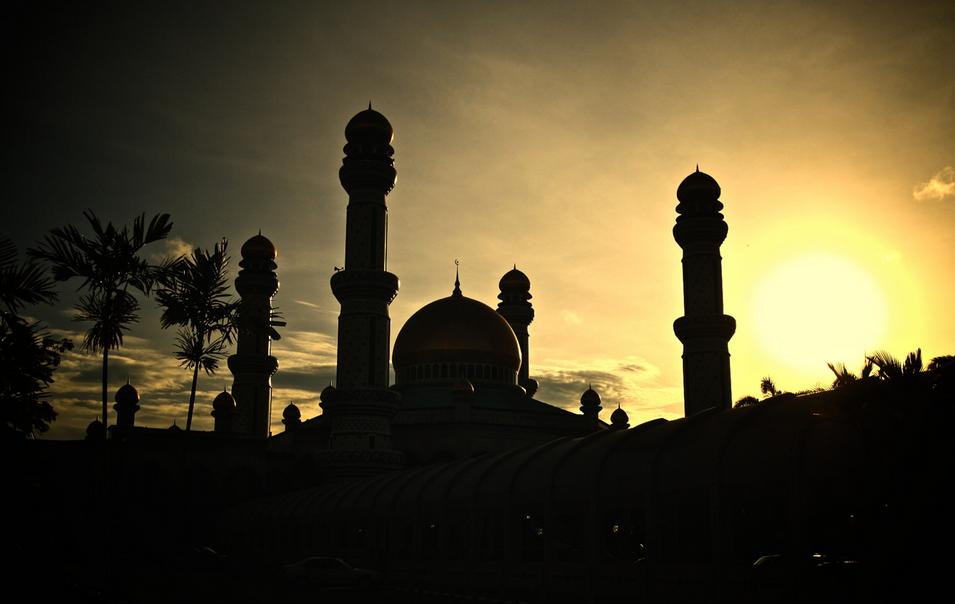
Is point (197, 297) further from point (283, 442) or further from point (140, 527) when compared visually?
point (283, 442)

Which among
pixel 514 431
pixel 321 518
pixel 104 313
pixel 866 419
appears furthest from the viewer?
pixel 514 431

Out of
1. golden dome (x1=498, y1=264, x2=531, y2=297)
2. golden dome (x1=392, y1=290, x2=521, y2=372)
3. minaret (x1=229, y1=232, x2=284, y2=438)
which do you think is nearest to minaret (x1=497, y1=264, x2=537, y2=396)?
golden dome (x1=498, y1=264, x2=531, y2=297)

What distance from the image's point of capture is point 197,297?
28859 millimetres

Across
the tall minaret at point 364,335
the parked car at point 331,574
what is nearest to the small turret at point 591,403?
the tall minaret at point 364,335

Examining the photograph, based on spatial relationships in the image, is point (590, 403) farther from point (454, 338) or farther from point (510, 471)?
point (510, 471)

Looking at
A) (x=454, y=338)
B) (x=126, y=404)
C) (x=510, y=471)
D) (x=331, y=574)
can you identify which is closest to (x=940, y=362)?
(x=510, y=471)

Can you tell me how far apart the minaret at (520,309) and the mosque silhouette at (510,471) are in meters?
0.23

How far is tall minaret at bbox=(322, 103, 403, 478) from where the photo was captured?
55.8 m

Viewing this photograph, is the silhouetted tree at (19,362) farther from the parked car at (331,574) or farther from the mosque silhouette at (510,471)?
the parked car at (331,574)

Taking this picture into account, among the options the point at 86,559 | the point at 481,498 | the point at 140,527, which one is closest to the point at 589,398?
the point at 140,527

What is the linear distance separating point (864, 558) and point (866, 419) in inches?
95.4

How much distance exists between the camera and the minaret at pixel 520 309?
89.6 metres

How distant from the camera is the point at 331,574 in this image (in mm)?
30938

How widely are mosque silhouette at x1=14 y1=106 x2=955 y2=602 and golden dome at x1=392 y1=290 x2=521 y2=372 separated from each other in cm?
16
